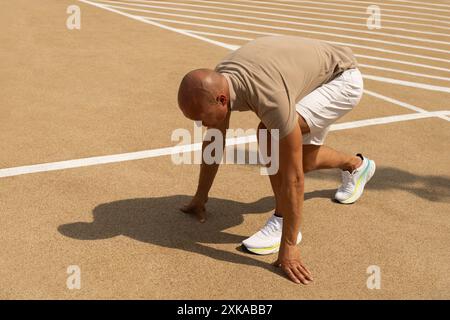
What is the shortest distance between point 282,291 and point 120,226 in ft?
4.06

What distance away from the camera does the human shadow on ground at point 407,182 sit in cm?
490

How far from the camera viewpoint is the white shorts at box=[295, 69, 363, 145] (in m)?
3.83

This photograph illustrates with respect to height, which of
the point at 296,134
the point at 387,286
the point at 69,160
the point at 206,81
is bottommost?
the point at 387,286

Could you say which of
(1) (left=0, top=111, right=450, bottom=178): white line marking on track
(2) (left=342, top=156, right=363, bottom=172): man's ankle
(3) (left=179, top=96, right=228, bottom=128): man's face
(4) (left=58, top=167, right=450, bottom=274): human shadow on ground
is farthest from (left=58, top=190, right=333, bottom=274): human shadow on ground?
(3) (left=179, top=96, right=228, bottom=128): man's face

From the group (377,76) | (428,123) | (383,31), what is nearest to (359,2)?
(383,31)

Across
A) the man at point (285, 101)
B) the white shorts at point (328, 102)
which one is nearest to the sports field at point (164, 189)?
the man at point (285, 101)

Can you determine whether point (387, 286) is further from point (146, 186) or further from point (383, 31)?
point (383, 31)

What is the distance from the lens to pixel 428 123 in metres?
6.42

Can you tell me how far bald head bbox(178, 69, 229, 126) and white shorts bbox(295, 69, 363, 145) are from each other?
0.73m

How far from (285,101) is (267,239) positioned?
3.55 ft

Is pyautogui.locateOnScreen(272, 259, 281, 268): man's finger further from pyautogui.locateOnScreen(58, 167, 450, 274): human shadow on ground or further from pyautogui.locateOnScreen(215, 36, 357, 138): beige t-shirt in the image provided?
pyautogui.locateOnScreen(215, 36, 357, 138): beige t-shirt

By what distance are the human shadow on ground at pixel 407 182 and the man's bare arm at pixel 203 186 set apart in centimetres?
115

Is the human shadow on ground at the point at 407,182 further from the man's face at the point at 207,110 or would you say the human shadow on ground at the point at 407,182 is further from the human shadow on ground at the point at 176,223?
the man's face at the point at 207,110

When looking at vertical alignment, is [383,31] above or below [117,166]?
above
